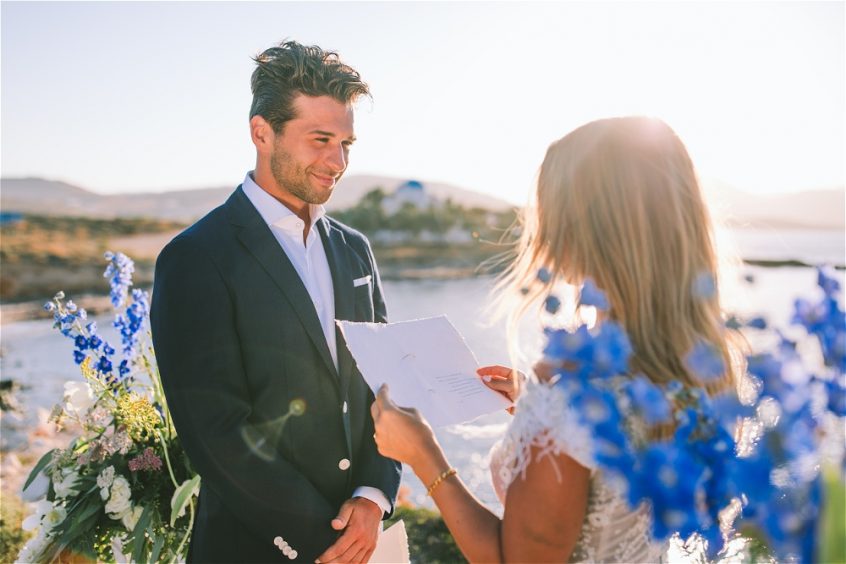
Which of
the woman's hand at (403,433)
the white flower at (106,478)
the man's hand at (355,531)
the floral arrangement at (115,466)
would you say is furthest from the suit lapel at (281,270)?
the white flower at (106,478)

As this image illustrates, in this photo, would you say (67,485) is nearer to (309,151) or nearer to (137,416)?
(137,416)

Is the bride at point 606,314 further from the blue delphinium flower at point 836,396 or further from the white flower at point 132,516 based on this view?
the white flower at point 132,516

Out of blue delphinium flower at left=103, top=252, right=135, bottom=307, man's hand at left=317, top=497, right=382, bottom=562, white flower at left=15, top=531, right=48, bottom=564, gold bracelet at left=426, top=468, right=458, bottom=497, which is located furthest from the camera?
blue delphinium flower at left=103, top=252, right=135, bottom=307

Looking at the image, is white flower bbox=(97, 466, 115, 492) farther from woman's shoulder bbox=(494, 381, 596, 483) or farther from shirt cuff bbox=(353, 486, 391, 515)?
woman's shoulder bbox=(494, 381, 596, 483)

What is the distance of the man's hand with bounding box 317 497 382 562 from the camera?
201 cm

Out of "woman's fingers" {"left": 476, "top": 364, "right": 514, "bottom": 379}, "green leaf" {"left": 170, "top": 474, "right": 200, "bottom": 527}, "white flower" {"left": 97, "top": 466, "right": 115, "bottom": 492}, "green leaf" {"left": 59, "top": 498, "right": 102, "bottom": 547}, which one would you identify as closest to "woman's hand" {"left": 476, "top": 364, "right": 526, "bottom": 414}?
"woman's fingers" {"left": 476, "top": 364, "right": 514, "bottom": 379}

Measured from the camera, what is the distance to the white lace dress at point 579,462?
1242mm

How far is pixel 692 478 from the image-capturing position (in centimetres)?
77

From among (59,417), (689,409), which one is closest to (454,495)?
(689,409)

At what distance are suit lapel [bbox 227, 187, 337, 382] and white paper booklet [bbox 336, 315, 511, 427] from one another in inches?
10.9

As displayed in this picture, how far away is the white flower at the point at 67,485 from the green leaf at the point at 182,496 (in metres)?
0.46

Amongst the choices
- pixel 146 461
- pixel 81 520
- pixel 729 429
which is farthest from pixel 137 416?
pixel 729 429

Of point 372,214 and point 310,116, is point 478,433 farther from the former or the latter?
point 372,214

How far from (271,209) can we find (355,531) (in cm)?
107
